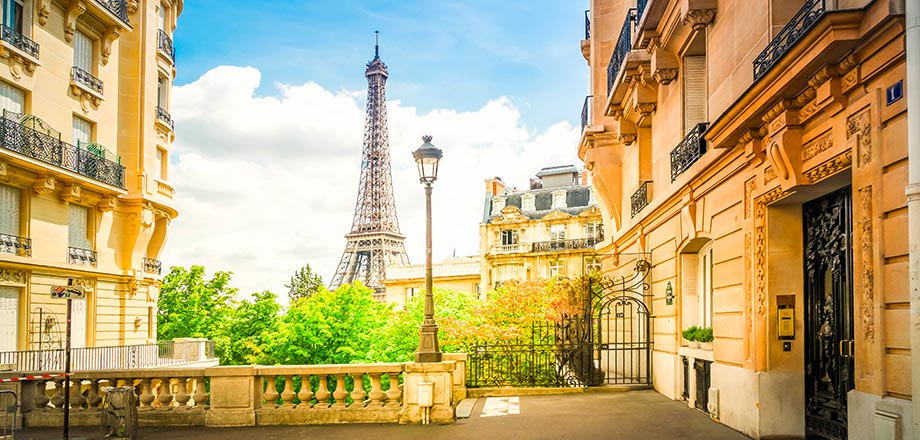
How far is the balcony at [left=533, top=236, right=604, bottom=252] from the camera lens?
6656 centimetres

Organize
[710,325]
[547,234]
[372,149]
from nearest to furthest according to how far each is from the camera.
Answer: [710,325], [547,234], [372,149]

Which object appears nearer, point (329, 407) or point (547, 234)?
point (329, 407)

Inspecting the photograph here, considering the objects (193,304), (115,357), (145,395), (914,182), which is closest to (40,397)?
(145,395)

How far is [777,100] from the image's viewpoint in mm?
9414

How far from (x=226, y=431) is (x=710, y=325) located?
894cm

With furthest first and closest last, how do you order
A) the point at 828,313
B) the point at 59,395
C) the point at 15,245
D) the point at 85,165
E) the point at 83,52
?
the point at 83,52, the point at 85,165, the point at 15,245, the point at 59,395, the point at 828,313

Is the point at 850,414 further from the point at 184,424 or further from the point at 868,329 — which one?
the point at 184,424

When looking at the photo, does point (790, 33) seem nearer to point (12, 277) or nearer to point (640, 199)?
point (640, 199)

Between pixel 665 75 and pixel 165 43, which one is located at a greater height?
pixel 165 43

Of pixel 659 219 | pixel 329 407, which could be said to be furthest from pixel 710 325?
pixel 329 407

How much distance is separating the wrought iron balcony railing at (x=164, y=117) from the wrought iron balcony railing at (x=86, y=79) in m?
5.07

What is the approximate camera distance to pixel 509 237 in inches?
2790

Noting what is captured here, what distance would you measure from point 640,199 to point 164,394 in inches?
488

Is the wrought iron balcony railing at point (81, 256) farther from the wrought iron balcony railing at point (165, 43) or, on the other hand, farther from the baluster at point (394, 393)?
the baluster at point (394, 393)
